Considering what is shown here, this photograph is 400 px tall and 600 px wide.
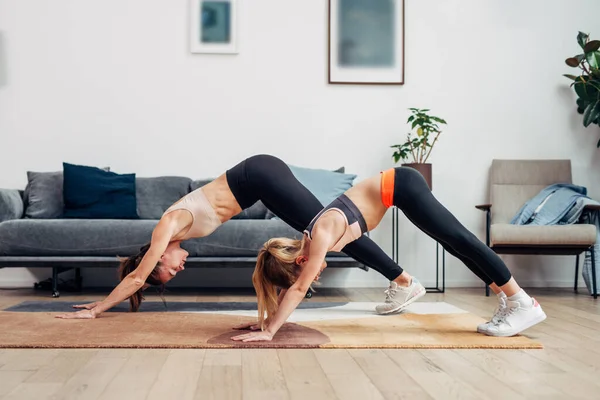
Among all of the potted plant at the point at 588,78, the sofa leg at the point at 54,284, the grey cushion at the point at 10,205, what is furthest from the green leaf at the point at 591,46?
the grey cushion at the point at 10,205

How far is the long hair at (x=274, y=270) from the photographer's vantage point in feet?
8.93

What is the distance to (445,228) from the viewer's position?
2725 mm

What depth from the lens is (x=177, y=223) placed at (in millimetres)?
3096

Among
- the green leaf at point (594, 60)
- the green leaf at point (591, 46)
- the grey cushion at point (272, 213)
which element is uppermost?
the green leaf at point (591, 46)

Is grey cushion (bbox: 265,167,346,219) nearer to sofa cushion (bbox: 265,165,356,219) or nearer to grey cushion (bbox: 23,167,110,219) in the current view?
sofa cushion (bbox: 265,165,356,219)

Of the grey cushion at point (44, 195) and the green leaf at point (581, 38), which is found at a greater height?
the green leaf at point (581, 38)

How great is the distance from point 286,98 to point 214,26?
765 mm

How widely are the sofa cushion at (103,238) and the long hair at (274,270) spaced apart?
60.7 inches

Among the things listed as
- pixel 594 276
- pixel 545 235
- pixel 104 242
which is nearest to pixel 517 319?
pixel 545 235

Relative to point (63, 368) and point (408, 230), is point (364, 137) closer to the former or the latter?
point (408, 230)

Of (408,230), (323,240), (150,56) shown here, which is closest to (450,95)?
(408,230)

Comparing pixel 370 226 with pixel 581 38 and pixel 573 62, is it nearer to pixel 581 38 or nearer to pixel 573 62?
pixel 573 62

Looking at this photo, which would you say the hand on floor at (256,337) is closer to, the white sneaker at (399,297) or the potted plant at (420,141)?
the white sneaker at (399,297)

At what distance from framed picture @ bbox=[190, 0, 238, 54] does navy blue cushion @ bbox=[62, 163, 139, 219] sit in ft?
3.94
